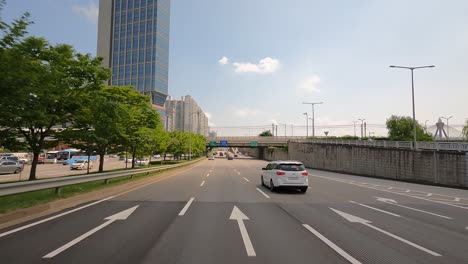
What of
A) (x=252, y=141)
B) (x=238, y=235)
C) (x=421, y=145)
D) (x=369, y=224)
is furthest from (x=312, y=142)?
(x=238, y=235)

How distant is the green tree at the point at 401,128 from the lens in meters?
75.9

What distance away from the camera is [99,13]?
158m

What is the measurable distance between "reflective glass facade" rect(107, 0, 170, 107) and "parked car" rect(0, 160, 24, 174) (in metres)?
117

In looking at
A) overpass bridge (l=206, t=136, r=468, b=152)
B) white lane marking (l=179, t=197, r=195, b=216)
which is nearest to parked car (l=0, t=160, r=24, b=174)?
white lane marking (l=179, t=197, r=195, b=216)

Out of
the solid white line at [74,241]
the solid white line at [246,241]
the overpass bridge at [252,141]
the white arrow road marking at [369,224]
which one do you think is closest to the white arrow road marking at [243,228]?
the solid white line at [246,241]

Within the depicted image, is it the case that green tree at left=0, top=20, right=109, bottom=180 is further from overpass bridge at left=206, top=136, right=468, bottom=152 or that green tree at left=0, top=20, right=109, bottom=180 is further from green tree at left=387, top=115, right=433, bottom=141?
green tree at left=387, top=115, right=433, bottom=141

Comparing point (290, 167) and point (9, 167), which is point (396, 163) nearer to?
point (290, 167)

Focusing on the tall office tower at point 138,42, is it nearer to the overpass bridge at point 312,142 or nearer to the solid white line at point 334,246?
the overpass bridge at point 312,142

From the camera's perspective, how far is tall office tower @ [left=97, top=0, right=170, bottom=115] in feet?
487

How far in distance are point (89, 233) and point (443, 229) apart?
864 cm

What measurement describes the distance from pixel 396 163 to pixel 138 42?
14563 centimetres

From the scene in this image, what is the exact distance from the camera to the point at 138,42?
150 m

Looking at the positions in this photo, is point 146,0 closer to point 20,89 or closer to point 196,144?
point 196,144

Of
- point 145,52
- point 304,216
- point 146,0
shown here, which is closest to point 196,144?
point 304,216
